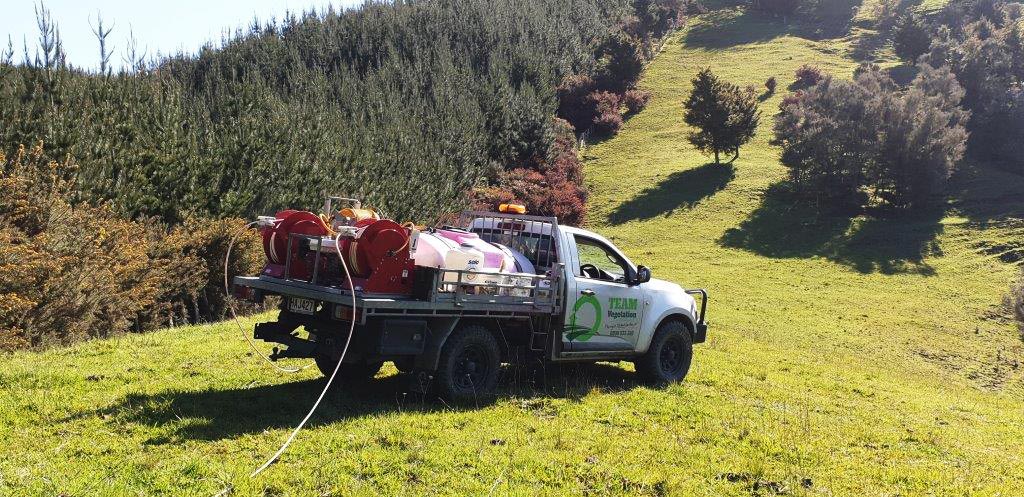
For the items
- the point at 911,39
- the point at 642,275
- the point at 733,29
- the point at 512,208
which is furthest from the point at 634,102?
the point at 512,208

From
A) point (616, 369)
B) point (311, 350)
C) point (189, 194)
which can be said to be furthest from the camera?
point (189, 194)

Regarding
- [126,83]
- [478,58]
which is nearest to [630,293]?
[126,83]

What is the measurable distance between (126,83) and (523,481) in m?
19.7

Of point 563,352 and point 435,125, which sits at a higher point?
point 435,125

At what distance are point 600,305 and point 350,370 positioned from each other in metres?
3.44

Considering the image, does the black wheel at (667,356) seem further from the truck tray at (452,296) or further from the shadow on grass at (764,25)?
the shadow on grass at (764,25)

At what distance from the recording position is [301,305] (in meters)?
7.92

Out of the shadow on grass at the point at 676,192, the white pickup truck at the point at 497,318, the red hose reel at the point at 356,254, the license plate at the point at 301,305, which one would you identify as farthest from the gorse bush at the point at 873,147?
the license plate at the point at 301,305

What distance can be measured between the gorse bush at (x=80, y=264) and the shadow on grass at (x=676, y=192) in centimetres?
3102

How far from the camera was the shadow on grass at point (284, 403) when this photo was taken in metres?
6.88

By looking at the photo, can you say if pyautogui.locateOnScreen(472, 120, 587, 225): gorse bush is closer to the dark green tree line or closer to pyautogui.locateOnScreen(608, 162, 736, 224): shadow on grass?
the dark green tree line

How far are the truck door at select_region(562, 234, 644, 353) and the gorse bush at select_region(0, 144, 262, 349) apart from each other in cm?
825

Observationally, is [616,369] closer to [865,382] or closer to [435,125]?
[865,382]

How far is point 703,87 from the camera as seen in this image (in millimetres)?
50250
